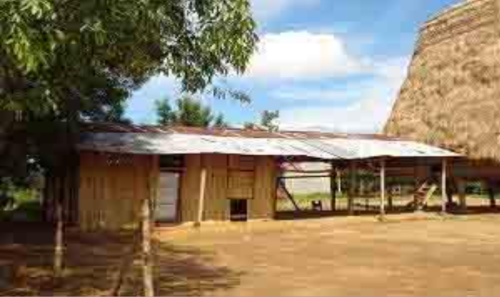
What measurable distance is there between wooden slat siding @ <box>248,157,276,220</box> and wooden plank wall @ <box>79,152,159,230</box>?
10.9 ft

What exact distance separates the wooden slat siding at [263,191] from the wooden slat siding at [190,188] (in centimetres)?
183

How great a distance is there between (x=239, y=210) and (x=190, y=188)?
2107 millimetres

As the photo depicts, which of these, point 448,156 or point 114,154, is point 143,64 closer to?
point 114,154

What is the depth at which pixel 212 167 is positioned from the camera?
19.5m

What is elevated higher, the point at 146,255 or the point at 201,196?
the point at 201,196

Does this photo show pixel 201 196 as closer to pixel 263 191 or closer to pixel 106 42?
pixel 263 191

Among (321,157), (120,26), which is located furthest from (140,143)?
(120,26)

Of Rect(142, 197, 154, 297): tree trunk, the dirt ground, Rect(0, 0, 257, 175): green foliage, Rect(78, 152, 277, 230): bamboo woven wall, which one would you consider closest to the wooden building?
Rect(78, 152, 277, 230): bamboo woven wall

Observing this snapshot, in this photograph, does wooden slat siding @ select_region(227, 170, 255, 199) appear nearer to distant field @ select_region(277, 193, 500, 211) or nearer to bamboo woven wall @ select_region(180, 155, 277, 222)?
bamboo woven wall @ select_region(180, 155, 277, 222)

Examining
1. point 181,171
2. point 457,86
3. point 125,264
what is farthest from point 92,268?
point 457,86

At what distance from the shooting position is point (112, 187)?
59.0ft

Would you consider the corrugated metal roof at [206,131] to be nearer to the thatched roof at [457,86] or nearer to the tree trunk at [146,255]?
the thatched roof at [457,86]

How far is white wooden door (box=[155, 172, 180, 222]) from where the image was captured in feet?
62.6

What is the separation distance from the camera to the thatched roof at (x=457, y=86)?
23.3 metres
